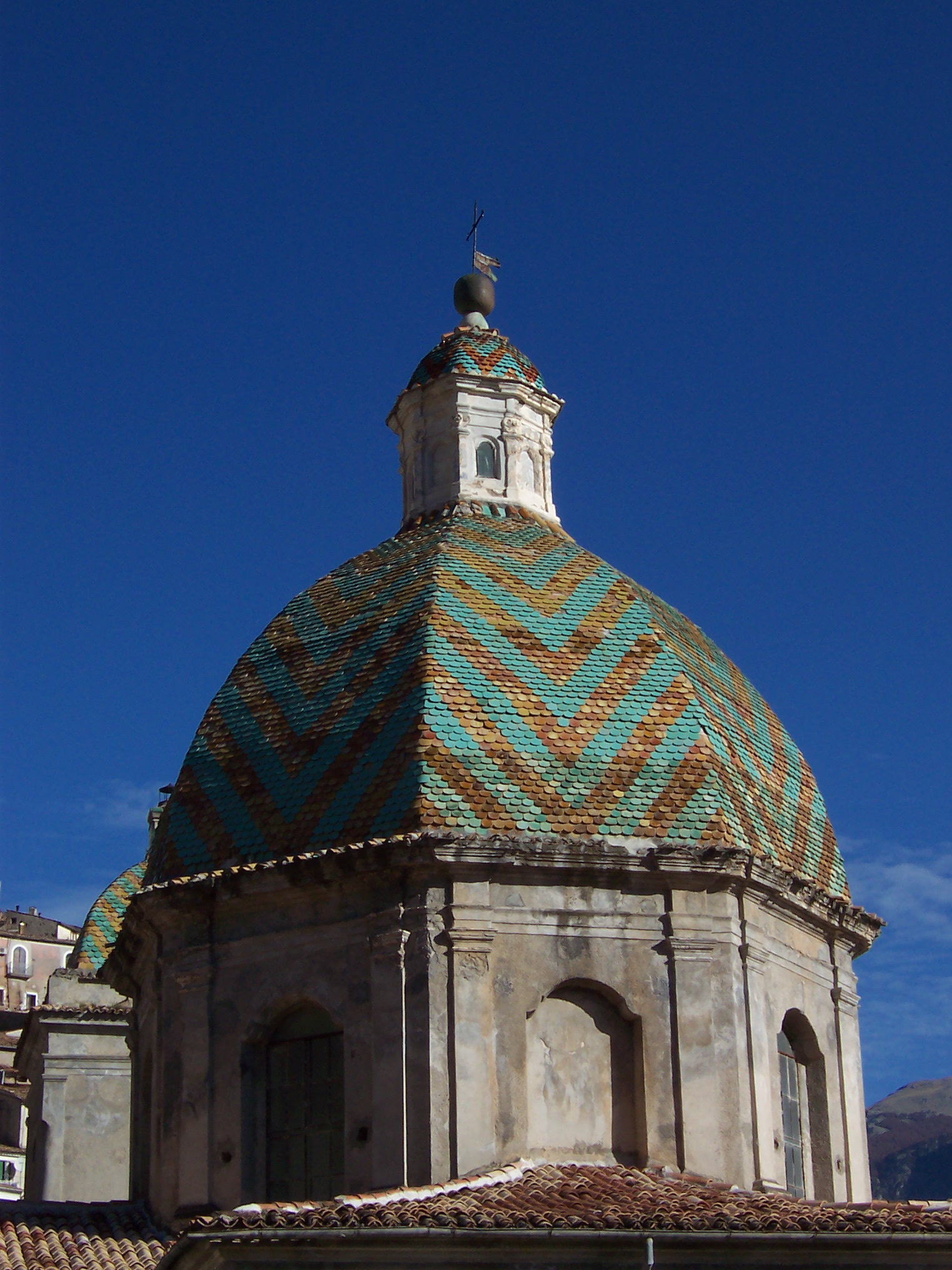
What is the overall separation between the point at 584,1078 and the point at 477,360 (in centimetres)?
777

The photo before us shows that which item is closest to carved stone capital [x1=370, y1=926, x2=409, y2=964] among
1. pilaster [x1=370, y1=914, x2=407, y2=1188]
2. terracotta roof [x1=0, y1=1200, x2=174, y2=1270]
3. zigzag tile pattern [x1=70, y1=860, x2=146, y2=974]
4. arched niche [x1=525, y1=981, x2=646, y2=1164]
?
pilaster [x1=370, y1=914, x2=407, y2=1188]

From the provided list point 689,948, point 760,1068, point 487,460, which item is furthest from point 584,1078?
point 487,460

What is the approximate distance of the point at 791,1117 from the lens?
1568 centimetres

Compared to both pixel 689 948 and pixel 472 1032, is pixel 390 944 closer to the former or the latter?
pixel 472 1032

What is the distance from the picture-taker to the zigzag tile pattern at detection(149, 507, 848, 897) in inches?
587

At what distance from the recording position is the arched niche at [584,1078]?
14242 millimetres

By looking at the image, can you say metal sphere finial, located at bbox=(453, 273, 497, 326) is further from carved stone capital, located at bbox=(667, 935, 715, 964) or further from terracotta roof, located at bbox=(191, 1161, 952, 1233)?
terracotta roof, located at bbox=(191, 1161, 952, 1233)

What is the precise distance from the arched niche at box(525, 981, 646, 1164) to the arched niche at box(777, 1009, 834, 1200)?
5.23 feet

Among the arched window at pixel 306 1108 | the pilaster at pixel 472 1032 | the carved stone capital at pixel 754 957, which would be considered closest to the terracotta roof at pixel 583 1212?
the pilaster at pixel 472 1032

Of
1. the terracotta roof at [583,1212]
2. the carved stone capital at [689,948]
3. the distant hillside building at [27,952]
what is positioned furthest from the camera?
the distant hillside building at [27,952]

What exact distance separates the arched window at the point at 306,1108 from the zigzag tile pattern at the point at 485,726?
4.34 feet

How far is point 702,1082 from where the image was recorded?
14391 mm

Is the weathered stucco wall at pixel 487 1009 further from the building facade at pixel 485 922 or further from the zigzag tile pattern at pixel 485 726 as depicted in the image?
the zigzag tile pattern at pixel 485 726

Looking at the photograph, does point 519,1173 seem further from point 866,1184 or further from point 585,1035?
point 866,1184
